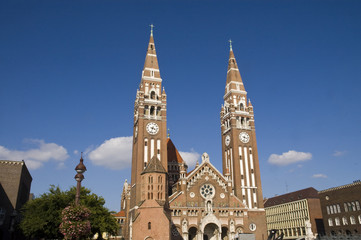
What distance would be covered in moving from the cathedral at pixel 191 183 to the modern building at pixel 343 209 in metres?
17.6

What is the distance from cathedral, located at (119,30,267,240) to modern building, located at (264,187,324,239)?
94.7 feet

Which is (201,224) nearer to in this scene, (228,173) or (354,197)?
(228,173)

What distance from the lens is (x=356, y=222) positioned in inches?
2534

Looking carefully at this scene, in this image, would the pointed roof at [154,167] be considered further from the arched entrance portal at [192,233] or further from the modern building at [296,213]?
the modern building at [296,213]

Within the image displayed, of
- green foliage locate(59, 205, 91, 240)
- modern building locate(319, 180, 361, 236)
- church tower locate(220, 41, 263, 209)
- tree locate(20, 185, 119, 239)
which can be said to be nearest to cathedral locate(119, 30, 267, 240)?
church tower locate(220, 41, 263, 209)

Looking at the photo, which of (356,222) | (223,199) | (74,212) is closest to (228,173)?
(223,199)

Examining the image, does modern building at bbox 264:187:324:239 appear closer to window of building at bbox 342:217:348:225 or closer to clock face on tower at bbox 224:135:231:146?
window of building at bbox 342:217:348:225

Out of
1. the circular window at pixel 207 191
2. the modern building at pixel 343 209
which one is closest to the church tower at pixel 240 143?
the circular window at pixel 207 191

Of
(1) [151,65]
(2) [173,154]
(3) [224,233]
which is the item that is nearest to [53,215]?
(3) [224,233]

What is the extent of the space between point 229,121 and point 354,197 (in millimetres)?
29266

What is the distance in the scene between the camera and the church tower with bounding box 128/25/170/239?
5012 cm

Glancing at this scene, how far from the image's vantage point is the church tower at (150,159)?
50.1m

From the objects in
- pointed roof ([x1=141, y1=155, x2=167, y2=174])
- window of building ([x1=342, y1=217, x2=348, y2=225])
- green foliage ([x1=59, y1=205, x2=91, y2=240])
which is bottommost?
green foliage ([x1=59, y1=205, x2=91, y2=240])

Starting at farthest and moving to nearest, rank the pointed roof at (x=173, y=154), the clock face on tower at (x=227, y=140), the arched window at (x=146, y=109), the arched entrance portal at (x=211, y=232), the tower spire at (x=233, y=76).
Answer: the pointed roof at (x=173, y=154) → the tower spire at (x=233, y=76) → the clock face on tower at (x=227, y=140) → the arched window at (x=146, y=109) → the arched entrance portal at (x=211, y=232)
